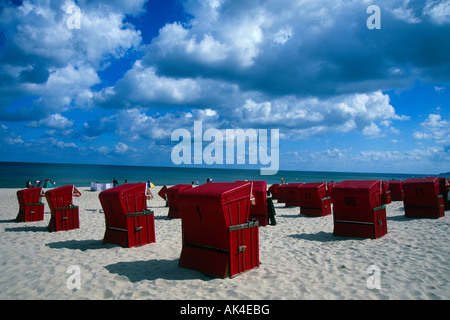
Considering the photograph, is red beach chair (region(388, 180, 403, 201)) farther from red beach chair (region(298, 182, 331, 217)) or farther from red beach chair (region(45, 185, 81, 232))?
red beach chair (region(45, 185, 81, 232))

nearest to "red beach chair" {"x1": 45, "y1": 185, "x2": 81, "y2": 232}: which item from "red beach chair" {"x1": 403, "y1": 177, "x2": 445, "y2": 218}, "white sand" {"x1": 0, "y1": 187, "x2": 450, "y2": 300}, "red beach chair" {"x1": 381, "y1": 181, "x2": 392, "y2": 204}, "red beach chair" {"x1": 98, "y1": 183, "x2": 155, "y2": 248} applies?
"white sand" {"x1": 0, "y1": 187, "x2": 450, "y2": 300}

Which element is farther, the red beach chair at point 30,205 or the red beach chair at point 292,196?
the red beach chair at point 292,196

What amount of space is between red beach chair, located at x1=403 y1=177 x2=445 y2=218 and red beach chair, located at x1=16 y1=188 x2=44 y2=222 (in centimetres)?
1709

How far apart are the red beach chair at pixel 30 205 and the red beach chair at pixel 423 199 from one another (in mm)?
17086

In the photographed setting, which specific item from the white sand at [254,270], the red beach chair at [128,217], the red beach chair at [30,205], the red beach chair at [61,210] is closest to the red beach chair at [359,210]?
the white sand at [254,270]


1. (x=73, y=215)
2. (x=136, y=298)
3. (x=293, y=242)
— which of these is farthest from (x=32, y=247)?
(x=293, y=242)

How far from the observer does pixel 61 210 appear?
11.5 meters

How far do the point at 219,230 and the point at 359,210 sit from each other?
5558 mm

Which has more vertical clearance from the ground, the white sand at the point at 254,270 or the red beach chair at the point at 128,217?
the red beach chair at the point at 128,217

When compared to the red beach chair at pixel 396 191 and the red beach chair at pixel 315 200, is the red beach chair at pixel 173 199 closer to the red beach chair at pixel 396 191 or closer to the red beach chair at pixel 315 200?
the red beach chair at pixel 315 200

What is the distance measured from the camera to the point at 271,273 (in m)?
6.28

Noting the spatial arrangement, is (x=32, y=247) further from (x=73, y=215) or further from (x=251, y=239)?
(x=251, y=239)

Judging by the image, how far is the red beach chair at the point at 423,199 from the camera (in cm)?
1268
